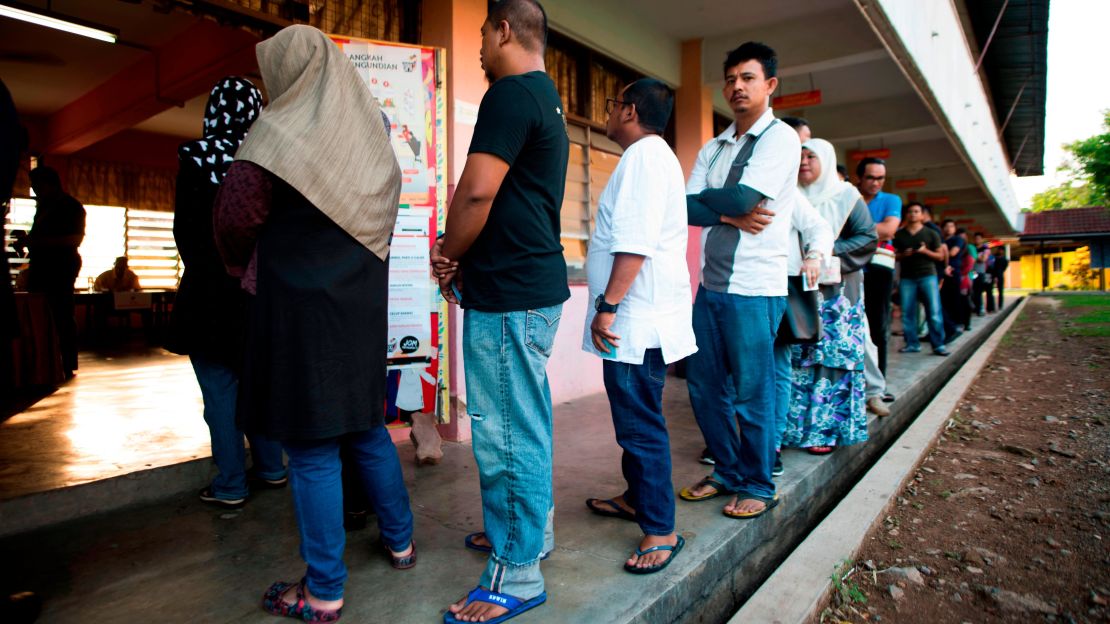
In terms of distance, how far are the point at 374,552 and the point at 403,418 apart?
53.0 inches

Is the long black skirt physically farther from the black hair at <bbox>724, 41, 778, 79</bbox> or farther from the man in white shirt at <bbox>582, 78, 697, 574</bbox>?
the black hair at <bbox>724, 41, 778, 79</bbox>

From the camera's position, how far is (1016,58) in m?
15.8

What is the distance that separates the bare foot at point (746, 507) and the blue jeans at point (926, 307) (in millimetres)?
6799

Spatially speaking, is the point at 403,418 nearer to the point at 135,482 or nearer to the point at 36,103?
the point at 135,482

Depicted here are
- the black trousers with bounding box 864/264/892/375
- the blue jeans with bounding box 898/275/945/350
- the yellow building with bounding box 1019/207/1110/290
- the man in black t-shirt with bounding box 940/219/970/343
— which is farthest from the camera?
the yellow building with bounding box 1019/207/1110/290

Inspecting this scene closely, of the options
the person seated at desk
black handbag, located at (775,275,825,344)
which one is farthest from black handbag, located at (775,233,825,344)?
the person seated at desk

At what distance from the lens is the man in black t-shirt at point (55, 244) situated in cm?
591

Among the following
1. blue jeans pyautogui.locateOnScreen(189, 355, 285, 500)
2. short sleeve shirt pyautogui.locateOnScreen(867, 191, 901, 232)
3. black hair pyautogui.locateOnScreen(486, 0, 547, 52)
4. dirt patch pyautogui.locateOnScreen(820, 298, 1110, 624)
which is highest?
black hair pyautogui.locateOnScreen(486, 0, 547, 52)

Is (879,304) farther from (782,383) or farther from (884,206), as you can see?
(782,383)

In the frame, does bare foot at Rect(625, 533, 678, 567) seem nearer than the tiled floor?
Yes

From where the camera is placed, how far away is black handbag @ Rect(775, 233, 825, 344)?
134 inches

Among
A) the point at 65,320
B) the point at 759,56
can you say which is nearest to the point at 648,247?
the point at 759,56

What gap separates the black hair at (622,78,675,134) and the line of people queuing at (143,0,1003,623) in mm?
11

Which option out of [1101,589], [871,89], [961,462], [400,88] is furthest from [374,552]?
[871,89]
